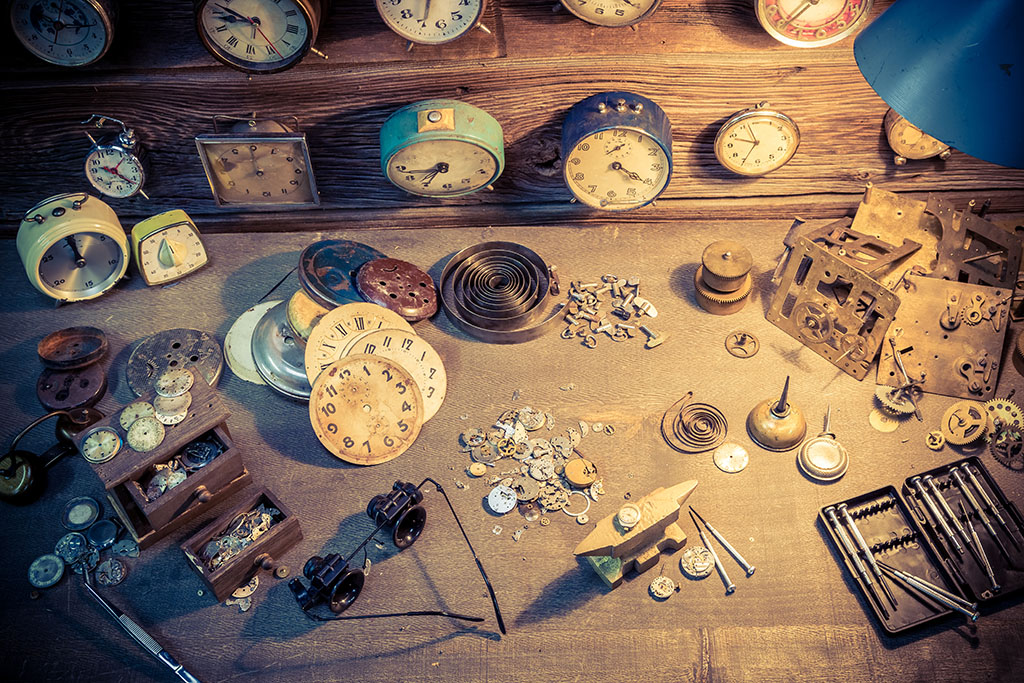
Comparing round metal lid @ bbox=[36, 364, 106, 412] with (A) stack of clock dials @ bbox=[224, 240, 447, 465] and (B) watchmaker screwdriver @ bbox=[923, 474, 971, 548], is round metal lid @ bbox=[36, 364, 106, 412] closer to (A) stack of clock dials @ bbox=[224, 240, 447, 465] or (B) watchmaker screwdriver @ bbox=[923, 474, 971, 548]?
(A) stack of clock dials @ bbox=[224, 240, 447, 465]

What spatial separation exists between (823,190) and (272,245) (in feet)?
11.6

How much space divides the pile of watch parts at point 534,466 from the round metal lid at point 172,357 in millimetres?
1517

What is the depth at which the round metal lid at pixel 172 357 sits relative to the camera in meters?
4.83

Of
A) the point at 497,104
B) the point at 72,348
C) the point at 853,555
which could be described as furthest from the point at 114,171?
the point at 853,555

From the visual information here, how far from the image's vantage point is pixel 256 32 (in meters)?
4.46

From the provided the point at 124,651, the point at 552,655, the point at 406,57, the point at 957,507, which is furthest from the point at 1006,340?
the point at 124,651

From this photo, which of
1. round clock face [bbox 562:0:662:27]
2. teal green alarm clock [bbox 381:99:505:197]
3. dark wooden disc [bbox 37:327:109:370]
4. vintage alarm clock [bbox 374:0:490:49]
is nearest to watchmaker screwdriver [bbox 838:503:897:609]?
teal green alarm clock [bbox 381:99:505:197]

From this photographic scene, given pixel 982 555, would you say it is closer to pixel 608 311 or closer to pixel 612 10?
pixel 608 311

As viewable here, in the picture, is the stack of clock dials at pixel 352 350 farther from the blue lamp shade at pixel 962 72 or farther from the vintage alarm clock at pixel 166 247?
the blue lamp shade at pixel 962 72

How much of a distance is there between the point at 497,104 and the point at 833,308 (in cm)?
224

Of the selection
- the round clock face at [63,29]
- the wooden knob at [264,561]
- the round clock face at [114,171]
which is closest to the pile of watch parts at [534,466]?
the wooden knob at [264,561]

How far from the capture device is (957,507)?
14.3 ft

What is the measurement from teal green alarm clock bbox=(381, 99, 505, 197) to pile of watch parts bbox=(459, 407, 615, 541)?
1394mm

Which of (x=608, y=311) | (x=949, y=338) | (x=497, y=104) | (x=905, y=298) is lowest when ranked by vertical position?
(x=608, y=311)
